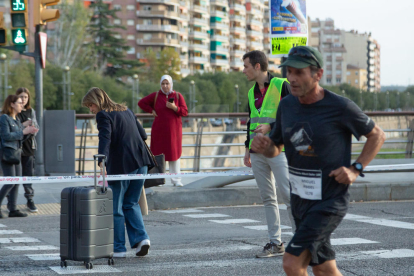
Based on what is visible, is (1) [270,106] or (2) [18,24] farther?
(2) [18,24]

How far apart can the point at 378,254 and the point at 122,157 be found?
2638mm

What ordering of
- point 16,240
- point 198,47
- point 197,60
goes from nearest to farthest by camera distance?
point 16,240 → point 197,60 → point 198,47

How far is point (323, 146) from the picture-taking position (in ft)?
13.2

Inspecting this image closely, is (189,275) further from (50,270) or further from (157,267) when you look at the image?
(50,270)

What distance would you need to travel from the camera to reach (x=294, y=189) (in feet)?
13.8

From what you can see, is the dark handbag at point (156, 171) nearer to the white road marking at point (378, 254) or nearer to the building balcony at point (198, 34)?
the white road marking at point (378, 254)

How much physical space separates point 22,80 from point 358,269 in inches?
2835

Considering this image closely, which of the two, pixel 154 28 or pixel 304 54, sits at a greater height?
pixel 154 28

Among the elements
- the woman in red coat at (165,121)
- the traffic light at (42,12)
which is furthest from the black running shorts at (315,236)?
the traffic light at (42,12)

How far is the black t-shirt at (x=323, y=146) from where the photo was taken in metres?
4.01

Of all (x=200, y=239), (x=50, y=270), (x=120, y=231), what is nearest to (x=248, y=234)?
(x=200, y=239)

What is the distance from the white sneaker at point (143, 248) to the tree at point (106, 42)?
8949 centimetres

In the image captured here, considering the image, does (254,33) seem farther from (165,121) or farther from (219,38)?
(165,121)

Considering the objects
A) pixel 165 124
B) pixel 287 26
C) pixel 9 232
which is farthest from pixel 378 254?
pixel 165 124
